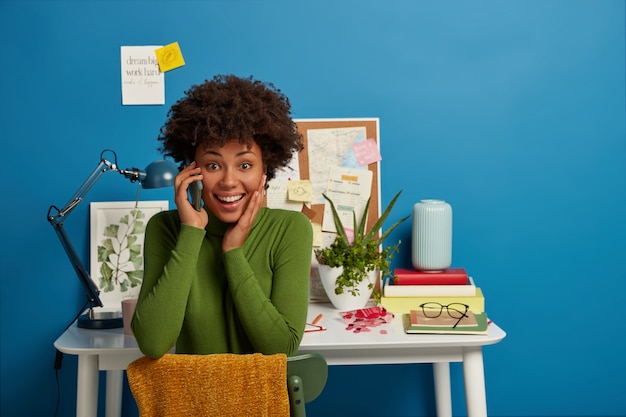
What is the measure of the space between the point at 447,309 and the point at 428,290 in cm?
13

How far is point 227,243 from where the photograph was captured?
165 cm

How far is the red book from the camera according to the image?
2.29 m

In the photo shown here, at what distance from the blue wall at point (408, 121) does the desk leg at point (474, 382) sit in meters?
0.59

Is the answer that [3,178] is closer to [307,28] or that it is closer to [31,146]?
[31,146]

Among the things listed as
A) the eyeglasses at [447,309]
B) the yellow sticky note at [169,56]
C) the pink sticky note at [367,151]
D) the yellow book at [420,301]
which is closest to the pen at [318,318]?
the yellow book at [420,301]

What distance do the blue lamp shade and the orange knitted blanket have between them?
0.83 meters

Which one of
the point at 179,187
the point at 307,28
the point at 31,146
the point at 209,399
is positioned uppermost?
the point at 307,28

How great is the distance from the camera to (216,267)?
1.73 metres

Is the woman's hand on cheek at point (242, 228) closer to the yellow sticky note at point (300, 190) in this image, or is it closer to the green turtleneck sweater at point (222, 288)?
the green turtleneck sweater at point (222, 288)

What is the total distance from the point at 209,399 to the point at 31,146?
138 cm

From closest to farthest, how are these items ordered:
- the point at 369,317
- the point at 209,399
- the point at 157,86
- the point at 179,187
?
the point at 209,399
the point at 179,187
the point at 369,317
the point at 157,86

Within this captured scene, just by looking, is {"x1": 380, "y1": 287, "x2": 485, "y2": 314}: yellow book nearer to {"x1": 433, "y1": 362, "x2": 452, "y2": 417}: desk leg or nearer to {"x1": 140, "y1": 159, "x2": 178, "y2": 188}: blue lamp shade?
{"x1": 433, "y1": 362, "x2": 452, "y2": 417}: desk leg

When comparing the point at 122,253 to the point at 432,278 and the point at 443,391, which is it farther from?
the point at 443,391

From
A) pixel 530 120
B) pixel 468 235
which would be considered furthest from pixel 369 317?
pixel 530 120
